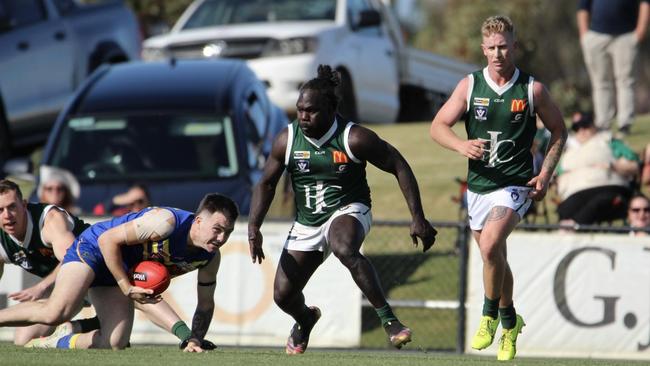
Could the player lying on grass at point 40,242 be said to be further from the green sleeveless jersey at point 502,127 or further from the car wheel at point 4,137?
the car wheel at point 4,137

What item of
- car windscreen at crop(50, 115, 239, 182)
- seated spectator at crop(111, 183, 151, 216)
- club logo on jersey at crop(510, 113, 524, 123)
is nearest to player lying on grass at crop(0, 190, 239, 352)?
club logo on jersey at crop(510, 113, 524, 123)

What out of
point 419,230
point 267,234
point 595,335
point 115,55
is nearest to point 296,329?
point 419,230

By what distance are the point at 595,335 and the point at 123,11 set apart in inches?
353

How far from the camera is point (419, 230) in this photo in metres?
9.48

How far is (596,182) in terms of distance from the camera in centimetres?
1480

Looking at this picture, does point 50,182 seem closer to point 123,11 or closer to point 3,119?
point 3,119

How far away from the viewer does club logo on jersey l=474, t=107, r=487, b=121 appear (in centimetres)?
970

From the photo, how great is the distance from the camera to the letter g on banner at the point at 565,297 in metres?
13.5

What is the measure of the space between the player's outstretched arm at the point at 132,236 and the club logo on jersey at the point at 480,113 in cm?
215

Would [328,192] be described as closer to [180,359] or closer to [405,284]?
[180,359]

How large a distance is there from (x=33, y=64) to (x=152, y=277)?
27.7 feet

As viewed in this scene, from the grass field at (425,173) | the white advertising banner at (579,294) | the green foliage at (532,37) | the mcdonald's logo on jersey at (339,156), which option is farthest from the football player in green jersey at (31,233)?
the green foliage at (532,37)

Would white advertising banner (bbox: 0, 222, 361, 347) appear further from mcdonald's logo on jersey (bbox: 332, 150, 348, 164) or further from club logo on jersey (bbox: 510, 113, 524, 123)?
club logo on jersey (bbox: 510, 113, 524, 123)

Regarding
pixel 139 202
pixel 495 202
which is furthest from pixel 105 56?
pixel 495 202
